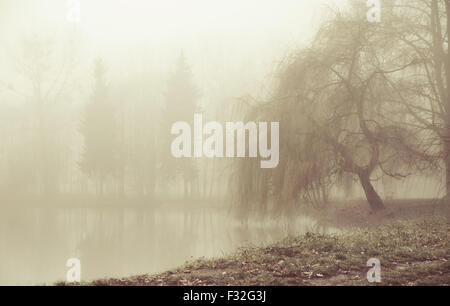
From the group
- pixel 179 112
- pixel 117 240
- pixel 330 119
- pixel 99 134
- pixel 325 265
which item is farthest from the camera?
pixel 99 134

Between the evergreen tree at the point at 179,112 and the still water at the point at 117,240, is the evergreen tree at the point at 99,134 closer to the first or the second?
the evergreen tree at the point at 179,112

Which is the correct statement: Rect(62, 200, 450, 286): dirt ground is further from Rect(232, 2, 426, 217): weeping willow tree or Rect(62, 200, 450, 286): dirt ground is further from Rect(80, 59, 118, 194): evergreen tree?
Rect(80, 59, 118, 194): evergreen tree

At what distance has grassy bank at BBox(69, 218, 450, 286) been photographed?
5816 millimetres

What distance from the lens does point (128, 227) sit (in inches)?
750

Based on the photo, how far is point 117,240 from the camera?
15664 mm

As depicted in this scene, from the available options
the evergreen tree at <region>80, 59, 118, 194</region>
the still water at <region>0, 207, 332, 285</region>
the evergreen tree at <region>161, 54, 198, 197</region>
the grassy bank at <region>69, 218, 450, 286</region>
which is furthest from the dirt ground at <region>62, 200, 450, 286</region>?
the evergreen tree at <region>80, 59, 118, 194</region>

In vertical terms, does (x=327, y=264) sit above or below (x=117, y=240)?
above

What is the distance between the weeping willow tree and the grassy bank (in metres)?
4.35

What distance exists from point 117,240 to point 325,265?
10936mm

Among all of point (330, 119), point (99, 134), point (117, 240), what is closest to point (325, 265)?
point (330, 119)

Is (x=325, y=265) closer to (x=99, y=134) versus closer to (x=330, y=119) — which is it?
(x=330, y=119)

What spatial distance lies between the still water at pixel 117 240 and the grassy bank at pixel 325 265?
1.96 m

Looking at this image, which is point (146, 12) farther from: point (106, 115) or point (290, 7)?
point (106, 115)
